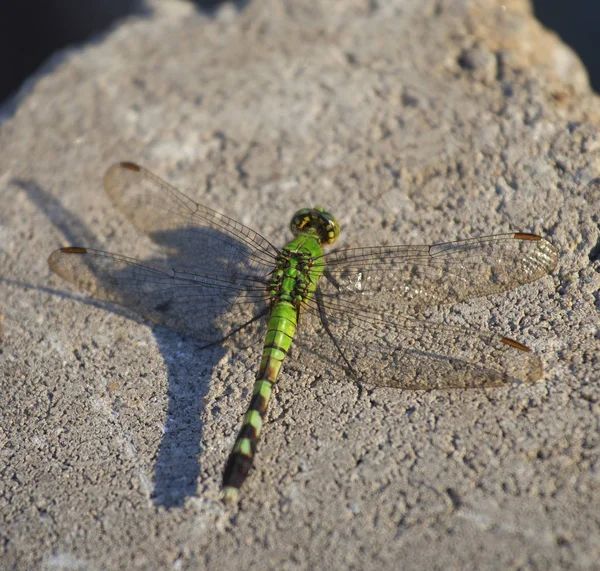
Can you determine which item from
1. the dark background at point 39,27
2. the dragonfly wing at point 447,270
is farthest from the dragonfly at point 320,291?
the dark background at point 39,27

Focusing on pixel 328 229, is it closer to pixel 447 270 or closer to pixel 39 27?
pixel 447 270

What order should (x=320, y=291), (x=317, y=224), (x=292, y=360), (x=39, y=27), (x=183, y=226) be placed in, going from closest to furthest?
(x=292, y=360) < (x=320, y=291) < (x=317, y=224) < (x=183, y=226) < (x=39, y=27)

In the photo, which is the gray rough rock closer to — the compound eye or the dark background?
the compound eye

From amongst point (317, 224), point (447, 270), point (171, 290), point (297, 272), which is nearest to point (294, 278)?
point (297, 272)

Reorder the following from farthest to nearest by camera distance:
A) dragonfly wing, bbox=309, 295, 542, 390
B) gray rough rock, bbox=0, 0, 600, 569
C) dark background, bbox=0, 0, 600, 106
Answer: dark background, bbox=0, 0, 600, 106
dragonfly wing, bbox=309, 295, 542, 390
gray rough rock, bbox=0, 0, 600, 569

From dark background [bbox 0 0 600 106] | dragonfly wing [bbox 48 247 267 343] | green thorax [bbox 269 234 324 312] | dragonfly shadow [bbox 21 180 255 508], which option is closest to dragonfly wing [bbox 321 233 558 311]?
green thorax [bbox 269 234 324 312]

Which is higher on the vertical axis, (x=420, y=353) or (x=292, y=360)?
(x=420, y=353)

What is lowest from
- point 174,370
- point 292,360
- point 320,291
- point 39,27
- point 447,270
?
point 39,27

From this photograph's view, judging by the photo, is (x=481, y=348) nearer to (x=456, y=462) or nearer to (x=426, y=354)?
(x=426, y=354)

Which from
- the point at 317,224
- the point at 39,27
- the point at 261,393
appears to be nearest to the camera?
the point at 261,393
